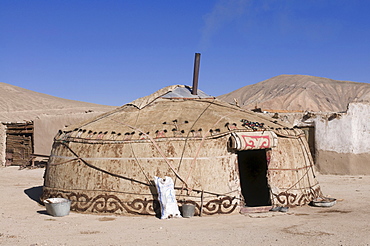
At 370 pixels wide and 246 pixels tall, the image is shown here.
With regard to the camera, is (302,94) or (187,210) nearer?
(187,210)

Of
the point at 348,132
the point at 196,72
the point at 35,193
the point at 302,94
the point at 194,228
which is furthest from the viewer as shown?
the point at 302,94

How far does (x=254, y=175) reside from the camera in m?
A: 10.2

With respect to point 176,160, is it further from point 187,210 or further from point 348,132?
point 348,132

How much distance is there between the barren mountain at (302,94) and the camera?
49.0 m

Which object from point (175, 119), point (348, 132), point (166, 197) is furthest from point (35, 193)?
point (348, 132)

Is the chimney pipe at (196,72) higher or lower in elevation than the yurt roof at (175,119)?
higher

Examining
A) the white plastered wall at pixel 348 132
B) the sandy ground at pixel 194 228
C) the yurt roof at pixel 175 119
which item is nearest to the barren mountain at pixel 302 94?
the white plastered wall at pixel 348 132

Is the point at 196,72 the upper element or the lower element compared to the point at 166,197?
upper

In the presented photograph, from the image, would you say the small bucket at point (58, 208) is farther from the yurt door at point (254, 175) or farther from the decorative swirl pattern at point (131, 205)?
the yurt door at point (254, 175)

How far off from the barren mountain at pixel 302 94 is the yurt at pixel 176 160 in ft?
109

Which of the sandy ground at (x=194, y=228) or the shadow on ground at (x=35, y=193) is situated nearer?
the sandy ground at (x=194, y=228)

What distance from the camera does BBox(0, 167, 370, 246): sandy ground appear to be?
5738 millimetres

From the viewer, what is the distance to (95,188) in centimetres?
775

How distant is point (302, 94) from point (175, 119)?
47108 millimetres
